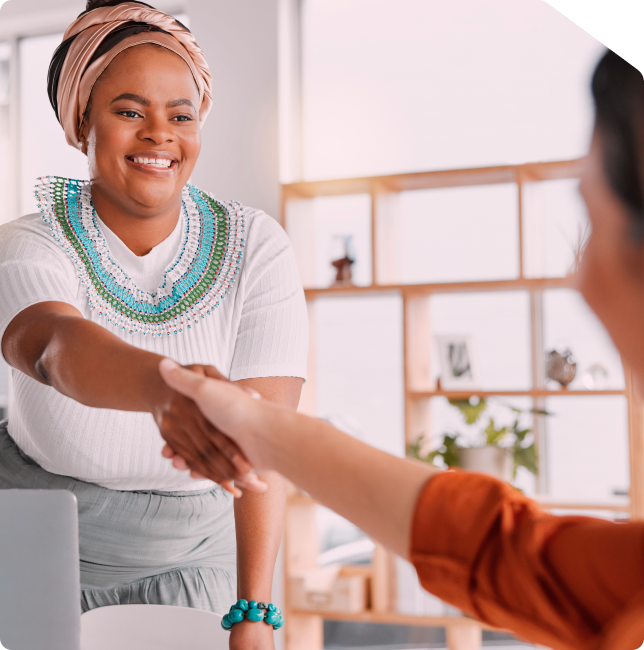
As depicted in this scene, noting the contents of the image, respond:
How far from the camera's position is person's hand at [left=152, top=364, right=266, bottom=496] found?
0.85 meters

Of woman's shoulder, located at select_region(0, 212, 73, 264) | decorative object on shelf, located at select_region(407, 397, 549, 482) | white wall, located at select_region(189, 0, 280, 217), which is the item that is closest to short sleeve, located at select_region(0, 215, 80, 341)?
woman's shoulder, located at select_region(0, 212, 73, 264)

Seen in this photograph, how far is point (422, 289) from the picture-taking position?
9.87 feet

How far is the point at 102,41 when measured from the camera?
3.90 feet

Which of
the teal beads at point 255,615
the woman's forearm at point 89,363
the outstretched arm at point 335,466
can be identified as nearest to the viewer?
the outstretched arm at point 335,466

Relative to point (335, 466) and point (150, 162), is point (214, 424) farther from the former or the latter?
point (150, 162)

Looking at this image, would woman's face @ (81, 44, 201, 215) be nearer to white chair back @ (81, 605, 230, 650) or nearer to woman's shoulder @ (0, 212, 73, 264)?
woman's shoulder @ (0, 212, 73, 264)

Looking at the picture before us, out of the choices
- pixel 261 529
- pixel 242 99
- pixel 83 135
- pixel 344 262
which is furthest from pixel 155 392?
pixel 242 99

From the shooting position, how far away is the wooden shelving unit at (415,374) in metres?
2.82

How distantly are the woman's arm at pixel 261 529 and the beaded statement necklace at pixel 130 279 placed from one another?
0.16 metres

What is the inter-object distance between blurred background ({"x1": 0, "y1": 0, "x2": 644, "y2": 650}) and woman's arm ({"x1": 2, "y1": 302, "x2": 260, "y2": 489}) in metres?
2.10

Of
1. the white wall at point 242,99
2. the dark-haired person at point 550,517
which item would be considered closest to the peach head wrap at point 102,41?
the dark-haired person at point 550,517

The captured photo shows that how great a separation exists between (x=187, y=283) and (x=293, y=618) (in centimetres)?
223

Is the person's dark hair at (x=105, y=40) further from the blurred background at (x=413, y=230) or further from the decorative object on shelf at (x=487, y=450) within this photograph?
the decorative object on shelf at (x=487, y=450)

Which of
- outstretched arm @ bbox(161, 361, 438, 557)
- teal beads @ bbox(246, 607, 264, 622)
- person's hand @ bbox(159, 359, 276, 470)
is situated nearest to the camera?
outstretched arm @ bbox(161, 361, 438, 557)
